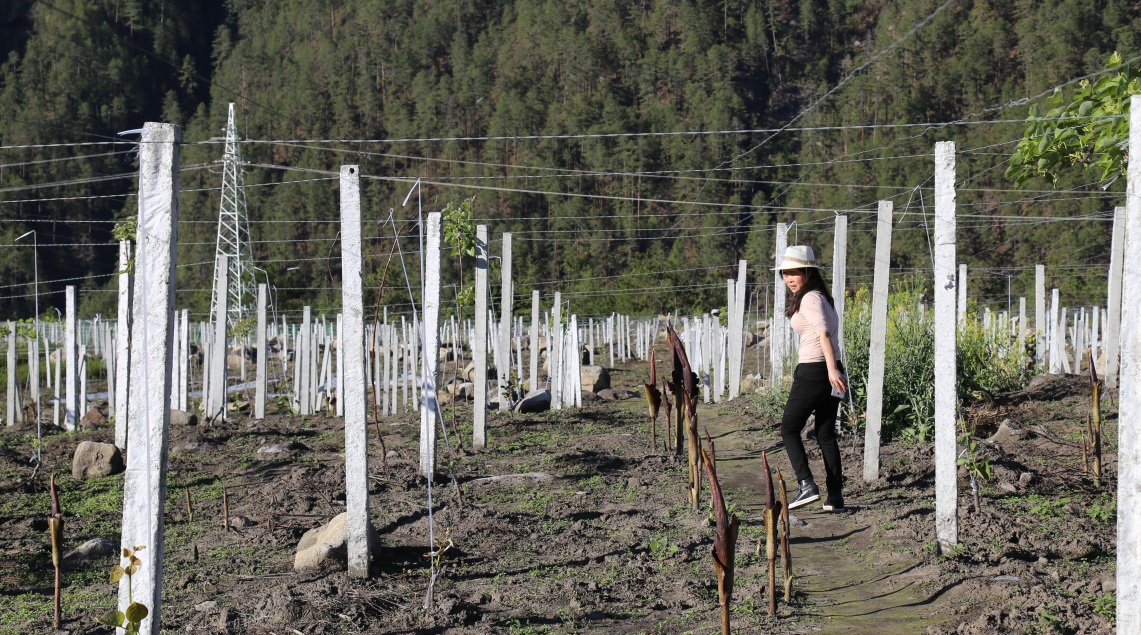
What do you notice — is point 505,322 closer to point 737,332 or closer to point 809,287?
point 737,332

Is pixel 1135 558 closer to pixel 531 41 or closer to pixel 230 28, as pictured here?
pixel 531 41

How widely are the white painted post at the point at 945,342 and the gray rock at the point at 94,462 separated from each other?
22.7 ft

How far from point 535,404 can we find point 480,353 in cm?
370

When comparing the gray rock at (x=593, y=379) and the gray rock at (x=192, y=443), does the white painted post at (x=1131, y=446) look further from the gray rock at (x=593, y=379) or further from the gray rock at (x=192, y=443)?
the gray rock at (x=593, y=379)

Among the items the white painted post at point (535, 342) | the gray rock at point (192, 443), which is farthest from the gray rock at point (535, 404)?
the gray rock at point (192, 443)

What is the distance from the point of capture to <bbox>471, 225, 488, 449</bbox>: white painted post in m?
7.67

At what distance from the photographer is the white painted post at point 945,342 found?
4012 millimetres

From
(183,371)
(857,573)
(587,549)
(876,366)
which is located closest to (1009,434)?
(876,366)

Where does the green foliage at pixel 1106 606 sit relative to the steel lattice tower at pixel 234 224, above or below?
below

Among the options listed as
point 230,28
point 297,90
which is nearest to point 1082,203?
point 297,90

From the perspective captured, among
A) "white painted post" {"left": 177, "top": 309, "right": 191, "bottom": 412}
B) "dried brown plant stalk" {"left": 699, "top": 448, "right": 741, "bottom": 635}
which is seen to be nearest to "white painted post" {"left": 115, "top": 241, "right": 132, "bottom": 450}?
"white painted post" {"left": 177, "top": 309, "right": 191, "bottom": 412}

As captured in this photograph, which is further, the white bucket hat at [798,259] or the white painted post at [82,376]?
the white painted post at [82,376]

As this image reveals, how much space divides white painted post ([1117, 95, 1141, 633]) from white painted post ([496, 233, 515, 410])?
26.9 feet

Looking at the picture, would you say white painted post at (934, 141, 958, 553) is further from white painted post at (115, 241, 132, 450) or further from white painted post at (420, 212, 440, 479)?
white painted post at (115, 241, 132, 450)
